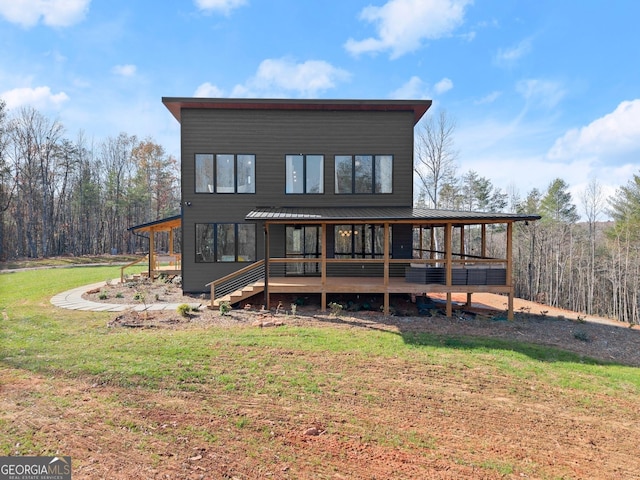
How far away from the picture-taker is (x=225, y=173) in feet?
41.3

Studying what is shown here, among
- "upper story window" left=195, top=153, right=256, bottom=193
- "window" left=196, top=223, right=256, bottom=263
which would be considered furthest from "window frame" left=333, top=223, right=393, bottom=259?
"upper story window" left=195, top=153, right=256, bottom=193

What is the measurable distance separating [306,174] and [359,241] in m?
3.40

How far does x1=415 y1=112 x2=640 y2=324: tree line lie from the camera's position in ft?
58.7

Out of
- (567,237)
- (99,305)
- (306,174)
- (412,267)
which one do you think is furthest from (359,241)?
(567,237)

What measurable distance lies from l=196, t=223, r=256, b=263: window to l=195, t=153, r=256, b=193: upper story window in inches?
55.8

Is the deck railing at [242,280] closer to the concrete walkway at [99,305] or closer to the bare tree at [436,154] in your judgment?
the concrete walkway at [99,305]

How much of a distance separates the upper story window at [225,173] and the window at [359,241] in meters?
3.96

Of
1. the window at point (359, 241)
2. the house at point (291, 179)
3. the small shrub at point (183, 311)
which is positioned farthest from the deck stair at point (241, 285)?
the window at point (359, 241)

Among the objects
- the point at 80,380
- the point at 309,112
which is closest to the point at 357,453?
the point at 80,380

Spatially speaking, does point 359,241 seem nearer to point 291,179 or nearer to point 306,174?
point 306,174

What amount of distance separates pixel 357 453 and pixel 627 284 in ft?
71.7

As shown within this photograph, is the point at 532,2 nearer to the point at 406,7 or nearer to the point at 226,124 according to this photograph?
the point at 406,7

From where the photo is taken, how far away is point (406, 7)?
36.9ft

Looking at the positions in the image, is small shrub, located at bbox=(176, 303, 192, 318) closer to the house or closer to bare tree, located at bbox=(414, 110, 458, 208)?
the house
